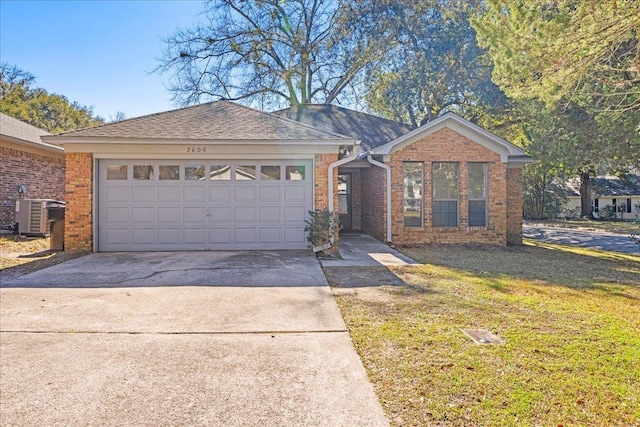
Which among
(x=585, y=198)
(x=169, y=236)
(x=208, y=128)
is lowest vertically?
(x=169, y=236)

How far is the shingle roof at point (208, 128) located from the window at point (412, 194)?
2755 millimetres

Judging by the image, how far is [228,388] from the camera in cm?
313

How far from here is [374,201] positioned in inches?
522

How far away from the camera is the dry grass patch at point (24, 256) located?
7.87 meters

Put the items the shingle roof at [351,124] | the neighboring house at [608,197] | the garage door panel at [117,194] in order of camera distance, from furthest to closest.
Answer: the neighboring house at [608,197], the shingle roof at [351,124], the garage door panel at [117,194]

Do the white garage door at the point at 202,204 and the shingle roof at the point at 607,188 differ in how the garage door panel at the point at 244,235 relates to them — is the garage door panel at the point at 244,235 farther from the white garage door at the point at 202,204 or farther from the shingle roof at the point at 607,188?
the shingle roof at the point at 607,188

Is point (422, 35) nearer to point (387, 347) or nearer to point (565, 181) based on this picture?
point (387, 347)

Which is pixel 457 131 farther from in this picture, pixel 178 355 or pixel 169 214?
pixel 178 355

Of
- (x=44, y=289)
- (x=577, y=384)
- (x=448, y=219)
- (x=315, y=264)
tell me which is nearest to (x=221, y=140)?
(x=315, y=264)

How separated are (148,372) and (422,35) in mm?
21058

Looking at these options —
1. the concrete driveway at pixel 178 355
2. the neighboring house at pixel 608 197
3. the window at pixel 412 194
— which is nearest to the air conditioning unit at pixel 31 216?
the concrete driveway at pixel 178 355

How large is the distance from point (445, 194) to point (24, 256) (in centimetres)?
1134

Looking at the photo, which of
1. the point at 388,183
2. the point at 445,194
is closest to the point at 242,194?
the point at 388,183

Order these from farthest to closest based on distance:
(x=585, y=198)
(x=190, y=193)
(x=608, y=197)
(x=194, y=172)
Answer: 1. (x=608, y=197)
2. (x=585, y=198)
3. (x=194, y=172)
4. (x=190, y=193)
